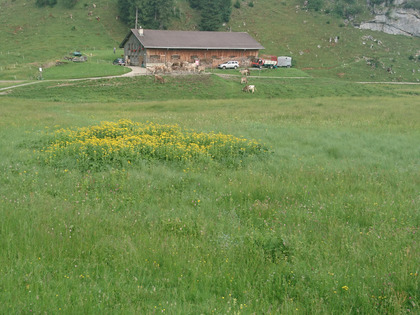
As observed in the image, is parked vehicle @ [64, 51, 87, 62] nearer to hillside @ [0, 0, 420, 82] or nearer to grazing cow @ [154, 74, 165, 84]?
hillside @ [0, 0, 420, 82]

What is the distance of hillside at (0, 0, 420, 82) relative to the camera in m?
74.2

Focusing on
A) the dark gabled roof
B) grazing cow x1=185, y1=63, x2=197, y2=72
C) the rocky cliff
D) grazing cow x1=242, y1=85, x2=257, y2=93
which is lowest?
grazing cow x1=242, y1=85, x2=257, y2=93

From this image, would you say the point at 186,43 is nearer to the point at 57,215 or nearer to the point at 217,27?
the point at 217,27

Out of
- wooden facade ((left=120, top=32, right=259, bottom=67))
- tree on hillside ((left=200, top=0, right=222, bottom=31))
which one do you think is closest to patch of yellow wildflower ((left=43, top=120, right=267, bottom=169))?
wooden facade ((left=120, top=32, right=259, bottom=67))

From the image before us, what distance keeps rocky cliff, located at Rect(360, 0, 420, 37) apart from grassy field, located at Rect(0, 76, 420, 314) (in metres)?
114

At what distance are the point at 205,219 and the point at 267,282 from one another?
232 centimetres

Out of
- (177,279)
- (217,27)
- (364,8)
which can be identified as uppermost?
(364,8)

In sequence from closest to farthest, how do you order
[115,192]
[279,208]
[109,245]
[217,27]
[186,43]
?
[109,245] < [279,208] < [115,192] < [186,43] < [217,27]

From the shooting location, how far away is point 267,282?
5.03 meters

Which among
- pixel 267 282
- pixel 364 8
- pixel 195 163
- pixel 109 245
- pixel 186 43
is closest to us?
pixel 267 282

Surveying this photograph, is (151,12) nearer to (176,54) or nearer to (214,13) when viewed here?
(214,13)

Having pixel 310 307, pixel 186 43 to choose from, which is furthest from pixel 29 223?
pixel 186 43

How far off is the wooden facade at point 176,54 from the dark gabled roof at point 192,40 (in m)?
0.56

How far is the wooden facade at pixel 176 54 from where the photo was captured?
2430 inches
